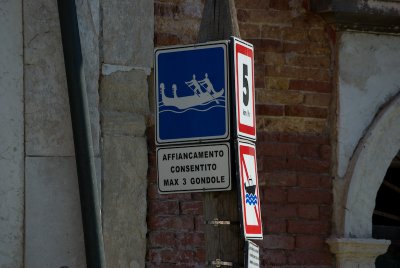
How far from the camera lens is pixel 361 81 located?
352 inches

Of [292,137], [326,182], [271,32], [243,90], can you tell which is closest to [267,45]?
[271,32]

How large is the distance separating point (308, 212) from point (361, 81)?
0.92m

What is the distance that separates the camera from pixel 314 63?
884 cm

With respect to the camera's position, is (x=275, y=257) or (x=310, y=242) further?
(x=310, y=242)

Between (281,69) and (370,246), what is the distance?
123 cm

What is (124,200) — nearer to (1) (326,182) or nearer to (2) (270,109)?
(2) (270,109)

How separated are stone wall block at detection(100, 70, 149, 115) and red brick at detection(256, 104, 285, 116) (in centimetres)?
78

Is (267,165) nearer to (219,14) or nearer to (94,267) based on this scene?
(94,267)

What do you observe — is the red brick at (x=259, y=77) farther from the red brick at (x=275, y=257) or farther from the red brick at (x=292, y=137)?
the red brick at (x=275, y=257)

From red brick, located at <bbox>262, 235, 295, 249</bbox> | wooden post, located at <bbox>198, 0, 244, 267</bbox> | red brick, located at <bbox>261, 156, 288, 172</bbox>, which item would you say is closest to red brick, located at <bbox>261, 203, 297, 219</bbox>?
red brick, located at <bbox>262, 235, 295, 249</bbox>

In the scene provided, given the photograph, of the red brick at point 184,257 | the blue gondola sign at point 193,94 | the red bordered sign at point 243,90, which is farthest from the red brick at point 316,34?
the blue gondola sign at point 193,94

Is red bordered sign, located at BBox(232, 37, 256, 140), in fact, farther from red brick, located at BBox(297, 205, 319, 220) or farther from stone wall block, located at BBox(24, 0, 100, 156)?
red brick, located at BBox(297, 205, 319, 220)

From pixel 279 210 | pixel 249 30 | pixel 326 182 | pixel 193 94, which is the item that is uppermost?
pixel 249 30

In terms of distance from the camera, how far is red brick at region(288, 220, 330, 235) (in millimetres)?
8656
